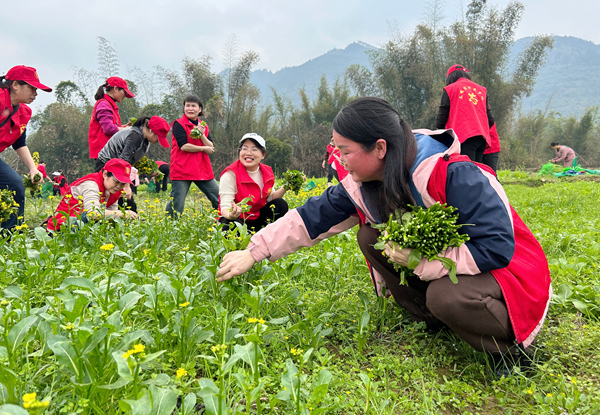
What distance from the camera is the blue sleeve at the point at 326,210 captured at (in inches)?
80.0

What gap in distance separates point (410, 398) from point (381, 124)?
120 centimetres

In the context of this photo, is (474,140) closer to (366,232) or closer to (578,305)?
(578,305)

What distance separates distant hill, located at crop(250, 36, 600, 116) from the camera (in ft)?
432

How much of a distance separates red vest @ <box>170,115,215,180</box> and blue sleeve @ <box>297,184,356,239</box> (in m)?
2.87

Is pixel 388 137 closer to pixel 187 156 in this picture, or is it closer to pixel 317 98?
pixel 187 156

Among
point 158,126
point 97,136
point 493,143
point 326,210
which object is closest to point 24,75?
point 97,136

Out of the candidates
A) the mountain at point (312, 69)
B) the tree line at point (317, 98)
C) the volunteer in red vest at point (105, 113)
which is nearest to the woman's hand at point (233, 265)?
the volunteer in red vest at point (105, 113)

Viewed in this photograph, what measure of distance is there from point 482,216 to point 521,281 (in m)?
0.36

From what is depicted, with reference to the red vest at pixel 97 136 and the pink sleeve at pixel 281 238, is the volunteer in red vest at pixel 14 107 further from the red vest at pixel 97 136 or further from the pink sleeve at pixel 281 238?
the pink sleeve at pixel 281 238

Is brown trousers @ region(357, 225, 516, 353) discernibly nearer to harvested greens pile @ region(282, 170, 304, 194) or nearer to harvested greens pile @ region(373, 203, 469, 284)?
harvested greens pile @ region(373, 203, 469, 284)

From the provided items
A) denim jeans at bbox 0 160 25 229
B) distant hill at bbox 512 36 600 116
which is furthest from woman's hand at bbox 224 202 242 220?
distant hill at bbox 512 36 600 116

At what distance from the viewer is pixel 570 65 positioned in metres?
173

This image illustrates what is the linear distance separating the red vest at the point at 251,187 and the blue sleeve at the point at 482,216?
82.3 inches

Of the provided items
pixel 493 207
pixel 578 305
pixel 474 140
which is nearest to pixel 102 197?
pixel 493 207
